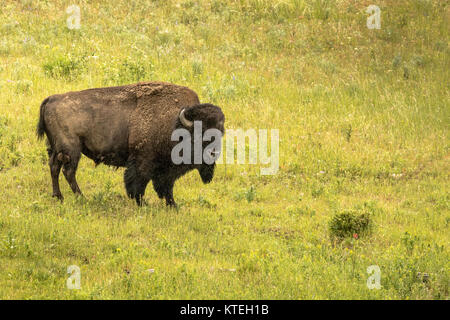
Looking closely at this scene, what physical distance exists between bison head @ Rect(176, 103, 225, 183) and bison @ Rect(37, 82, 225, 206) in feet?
0.10

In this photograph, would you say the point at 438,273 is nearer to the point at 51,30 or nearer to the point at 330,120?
the point at 330,120

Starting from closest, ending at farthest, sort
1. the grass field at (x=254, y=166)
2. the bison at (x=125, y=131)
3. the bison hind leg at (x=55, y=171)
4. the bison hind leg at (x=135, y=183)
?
1. the grass field at (x=254, y=166)
2. the bison at (x=125, y=131)
3. the bison hind leg at (x=135, y=183)
4. the bison hind leg at (x=55, y=171)

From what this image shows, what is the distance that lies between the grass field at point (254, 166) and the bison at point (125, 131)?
1.53ft

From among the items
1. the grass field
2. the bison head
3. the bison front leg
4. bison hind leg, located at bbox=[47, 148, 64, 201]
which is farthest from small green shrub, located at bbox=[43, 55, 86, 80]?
the bison head

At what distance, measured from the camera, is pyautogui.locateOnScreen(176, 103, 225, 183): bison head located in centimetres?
925

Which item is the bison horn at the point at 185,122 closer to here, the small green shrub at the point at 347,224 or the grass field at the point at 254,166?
the grass field at the point at 254,166

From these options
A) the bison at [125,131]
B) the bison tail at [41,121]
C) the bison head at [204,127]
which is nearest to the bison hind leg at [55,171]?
the bison at [125,131]

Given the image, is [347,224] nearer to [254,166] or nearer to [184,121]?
[184,121]

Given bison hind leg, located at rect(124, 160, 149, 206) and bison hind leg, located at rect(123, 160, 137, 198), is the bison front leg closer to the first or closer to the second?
bison hind leg, located at rect(124, 160, 149, 206)

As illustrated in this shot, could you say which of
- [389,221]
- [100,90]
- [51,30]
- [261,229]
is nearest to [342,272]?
[261,229]

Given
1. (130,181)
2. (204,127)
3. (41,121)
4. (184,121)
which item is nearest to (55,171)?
(41,121)

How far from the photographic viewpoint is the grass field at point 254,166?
7137 mm

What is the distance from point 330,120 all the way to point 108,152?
580 cm
